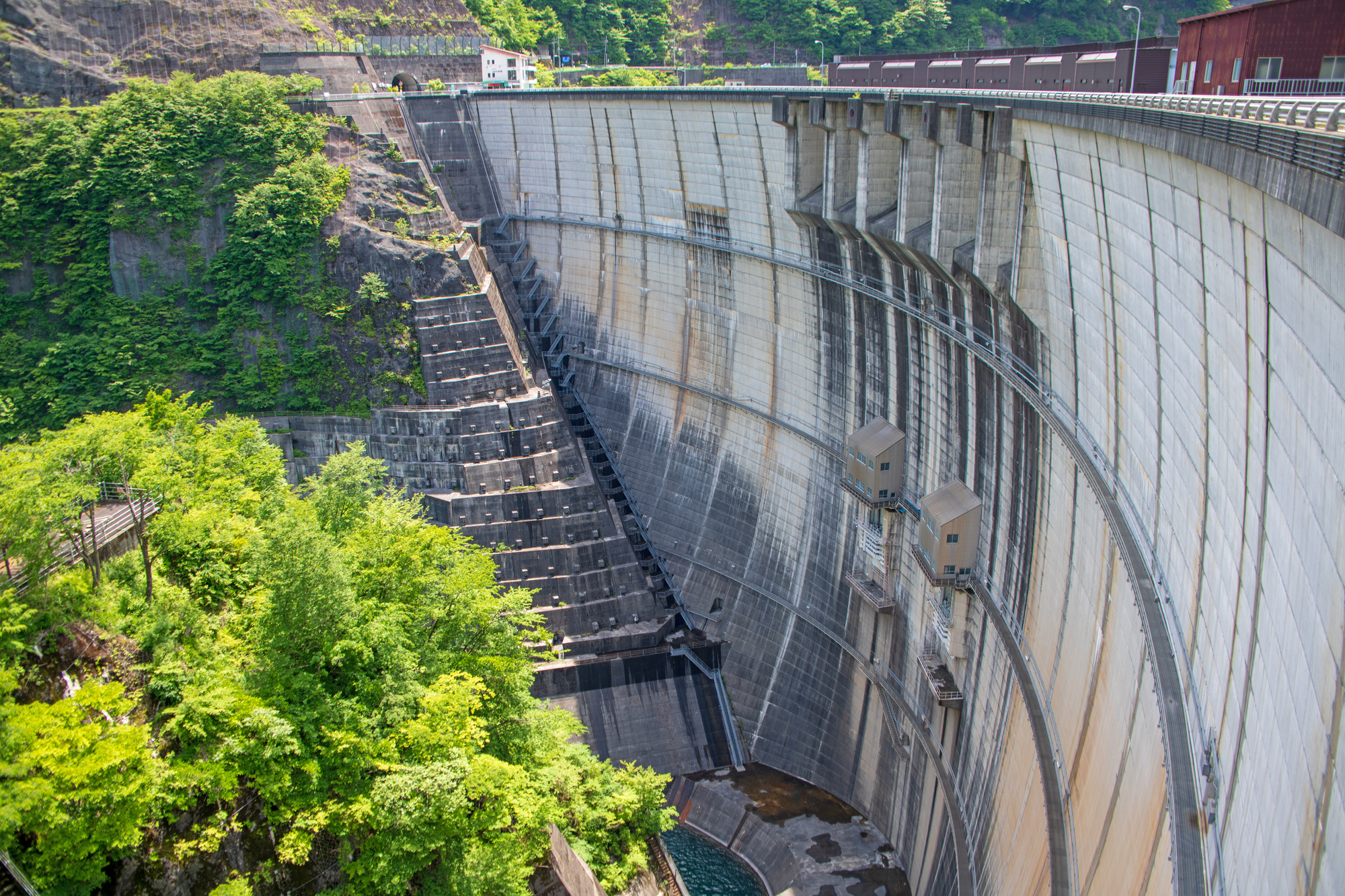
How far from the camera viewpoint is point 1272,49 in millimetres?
16609

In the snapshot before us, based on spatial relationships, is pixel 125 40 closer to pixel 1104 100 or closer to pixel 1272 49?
pixel 1104 100

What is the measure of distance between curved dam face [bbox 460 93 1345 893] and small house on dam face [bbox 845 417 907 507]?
0.71 feet

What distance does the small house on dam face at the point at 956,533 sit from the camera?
22.0 meters

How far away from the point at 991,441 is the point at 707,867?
47.7ft

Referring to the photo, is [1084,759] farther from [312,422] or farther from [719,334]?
[312,422]

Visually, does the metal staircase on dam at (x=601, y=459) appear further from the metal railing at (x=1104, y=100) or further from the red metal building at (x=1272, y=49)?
the red metal building at (x=1272, y=49)

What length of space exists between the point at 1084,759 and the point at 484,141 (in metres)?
38.4

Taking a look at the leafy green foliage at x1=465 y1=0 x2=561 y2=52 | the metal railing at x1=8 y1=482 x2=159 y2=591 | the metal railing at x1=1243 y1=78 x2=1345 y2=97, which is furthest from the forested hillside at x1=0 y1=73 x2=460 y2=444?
the metal railing at x1=1243 y1=78 x2=1345 y2=97

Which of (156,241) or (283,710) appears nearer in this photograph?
(283,710)

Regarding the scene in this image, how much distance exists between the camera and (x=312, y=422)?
38094mm

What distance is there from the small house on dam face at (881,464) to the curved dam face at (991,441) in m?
0.22

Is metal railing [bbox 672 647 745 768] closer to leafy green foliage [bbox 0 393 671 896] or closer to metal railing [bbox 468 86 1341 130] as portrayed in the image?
leafy green foliage [bbox 0 393 671 896]

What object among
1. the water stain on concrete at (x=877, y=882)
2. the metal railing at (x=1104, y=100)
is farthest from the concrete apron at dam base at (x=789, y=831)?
the metal railing at (x=1104, y=100)

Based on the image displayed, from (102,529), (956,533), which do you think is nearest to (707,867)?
(956,533)
